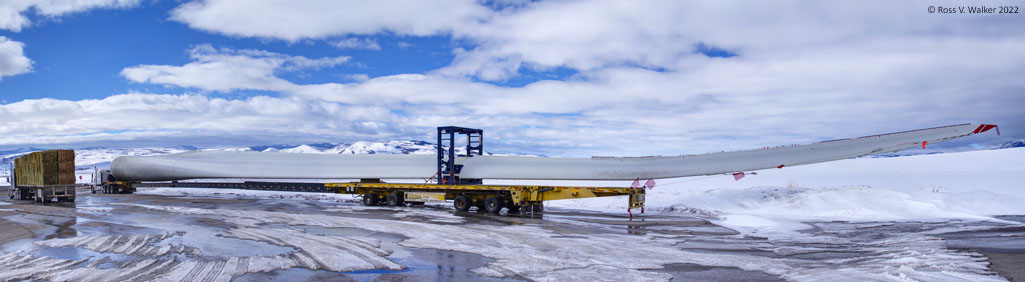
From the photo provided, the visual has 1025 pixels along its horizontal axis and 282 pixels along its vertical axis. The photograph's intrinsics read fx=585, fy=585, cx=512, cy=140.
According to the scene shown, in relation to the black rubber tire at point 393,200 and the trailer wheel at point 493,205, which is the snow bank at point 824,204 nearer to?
the trailer wheel at point 493,205

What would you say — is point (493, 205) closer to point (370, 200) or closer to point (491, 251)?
point (370, 200)

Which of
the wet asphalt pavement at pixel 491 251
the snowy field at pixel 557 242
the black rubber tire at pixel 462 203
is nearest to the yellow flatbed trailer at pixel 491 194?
the black rubber tire at pixel 462 203

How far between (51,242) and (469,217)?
10018 mm

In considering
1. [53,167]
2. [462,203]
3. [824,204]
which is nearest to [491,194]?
[462,203]

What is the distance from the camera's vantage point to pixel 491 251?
1032 cm

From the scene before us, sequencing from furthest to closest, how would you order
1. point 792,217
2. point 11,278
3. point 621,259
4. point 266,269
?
1. point 792,217
2. point 621,259
3. point 266,269
4. point 11,278

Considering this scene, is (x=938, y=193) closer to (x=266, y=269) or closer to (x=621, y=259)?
(x=621, y=259)

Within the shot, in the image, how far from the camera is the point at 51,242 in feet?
38.3

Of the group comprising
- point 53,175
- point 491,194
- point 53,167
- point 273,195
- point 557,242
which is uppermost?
point 53,167

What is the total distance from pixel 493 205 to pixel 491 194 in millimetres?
469

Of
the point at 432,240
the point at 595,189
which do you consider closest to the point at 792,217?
the point at 595,189

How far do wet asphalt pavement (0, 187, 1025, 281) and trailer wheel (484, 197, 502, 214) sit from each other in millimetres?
3002

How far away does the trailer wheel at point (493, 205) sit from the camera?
1955 centimetres

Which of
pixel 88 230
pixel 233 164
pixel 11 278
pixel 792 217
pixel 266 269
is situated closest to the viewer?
pixel 11 278
